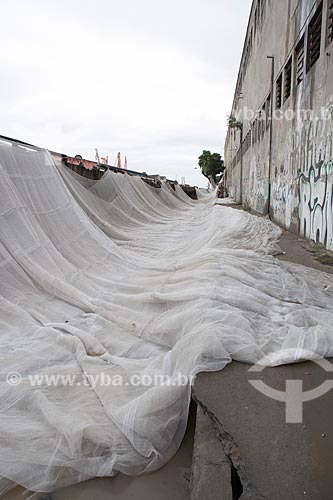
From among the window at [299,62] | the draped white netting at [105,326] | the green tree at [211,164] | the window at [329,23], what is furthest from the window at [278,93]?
the green tree at [211,164]

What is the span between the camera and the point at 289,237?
23.3 feet

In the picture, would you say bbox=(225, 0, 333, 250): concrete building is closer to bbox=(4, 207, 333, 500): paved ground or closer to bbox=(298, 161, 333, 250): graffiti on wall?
bbox=(298, 161, 333, 250): graffiti on wall

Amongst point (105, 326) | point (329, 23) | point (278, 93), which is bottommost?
point (105, 326)

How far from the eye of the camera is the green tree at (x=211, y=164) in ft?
163

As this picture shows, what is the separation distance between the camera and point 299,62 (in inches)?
286

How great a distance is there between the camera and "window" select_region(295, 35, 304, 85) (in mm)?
6980

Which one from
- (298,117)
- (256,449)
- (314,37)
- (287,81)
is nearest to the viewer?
(256,449)

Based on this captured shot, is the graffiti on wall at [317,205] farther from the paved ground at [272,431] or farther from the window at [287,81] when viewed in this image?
the paved ground at [272,431]

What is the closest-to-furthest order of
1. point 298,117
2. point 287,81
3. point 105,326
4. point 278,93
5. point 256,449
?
point 256,449 < point 105,326 < point 298,117 < point 287,81 < point 278,93

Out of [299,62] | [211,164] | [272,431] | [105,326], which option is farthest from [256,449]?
[211,164]

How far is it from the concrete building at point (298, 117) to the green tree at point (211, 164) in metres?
37.7

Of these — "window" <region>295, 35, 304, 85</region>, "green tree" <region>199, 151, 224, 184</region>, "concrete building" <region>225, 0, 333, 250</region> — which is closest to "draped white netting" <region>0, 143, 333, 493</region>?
"concrete building" <region>225, 0, 333, 250</region>

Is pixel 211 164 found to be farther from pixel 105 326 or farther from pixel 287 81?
pixel 105 326

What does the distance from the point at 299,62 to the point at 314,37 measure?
1105mm
